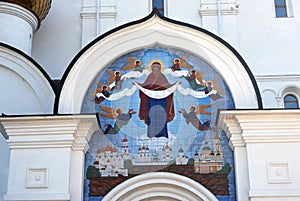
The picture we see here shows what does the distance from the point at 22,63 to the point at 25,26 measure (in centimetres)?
146

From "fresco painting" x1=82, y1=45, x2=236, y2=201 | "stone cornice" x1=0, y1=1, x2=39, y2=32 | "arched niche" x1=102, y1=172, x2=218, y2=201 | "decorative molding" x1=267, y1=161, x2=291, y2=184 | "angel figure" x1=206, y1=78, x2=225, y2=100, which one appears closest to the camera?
"decorative molding" x1=267, y1=161, x2=291, y2=184

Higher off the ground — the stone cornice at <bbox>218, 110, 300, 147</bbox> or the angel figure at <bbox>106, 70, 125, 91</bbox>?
the angel figure at <bbox>106, 70, 125, 91</bbox>

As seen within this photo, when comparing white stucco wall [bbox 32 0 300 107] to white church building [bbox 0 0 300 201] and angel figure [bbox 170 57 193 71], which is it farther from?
angel figure [bbox 170 57 193 71]

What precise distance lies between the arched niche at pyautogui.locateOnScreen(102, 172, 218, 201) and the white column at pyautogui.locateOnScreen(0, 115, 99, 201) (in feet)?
1.81

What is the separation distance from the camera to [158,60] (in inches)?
325

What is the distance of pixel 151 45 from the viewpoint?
8.31 metres

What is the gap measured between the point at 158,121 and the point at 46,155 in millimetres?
1555

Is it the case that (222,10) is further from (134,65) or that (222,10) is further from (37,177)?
(37,177)

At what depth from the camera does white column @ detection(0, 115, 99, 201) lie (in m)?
7.25

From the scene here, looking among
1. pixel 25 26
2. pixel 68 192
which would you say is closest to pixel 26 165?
pixel 68 192

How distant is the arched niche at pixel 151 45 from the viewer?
25.6 ft

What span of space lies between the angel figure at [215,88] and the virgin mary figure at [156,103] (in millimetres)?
478

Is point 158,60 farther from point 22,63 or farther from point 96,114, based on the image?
point 22,63

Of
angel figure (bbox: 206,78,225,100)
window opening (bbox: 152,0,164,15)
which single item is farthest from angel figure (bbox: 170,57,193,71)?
window opening (bbox: 152,0,164,15)
